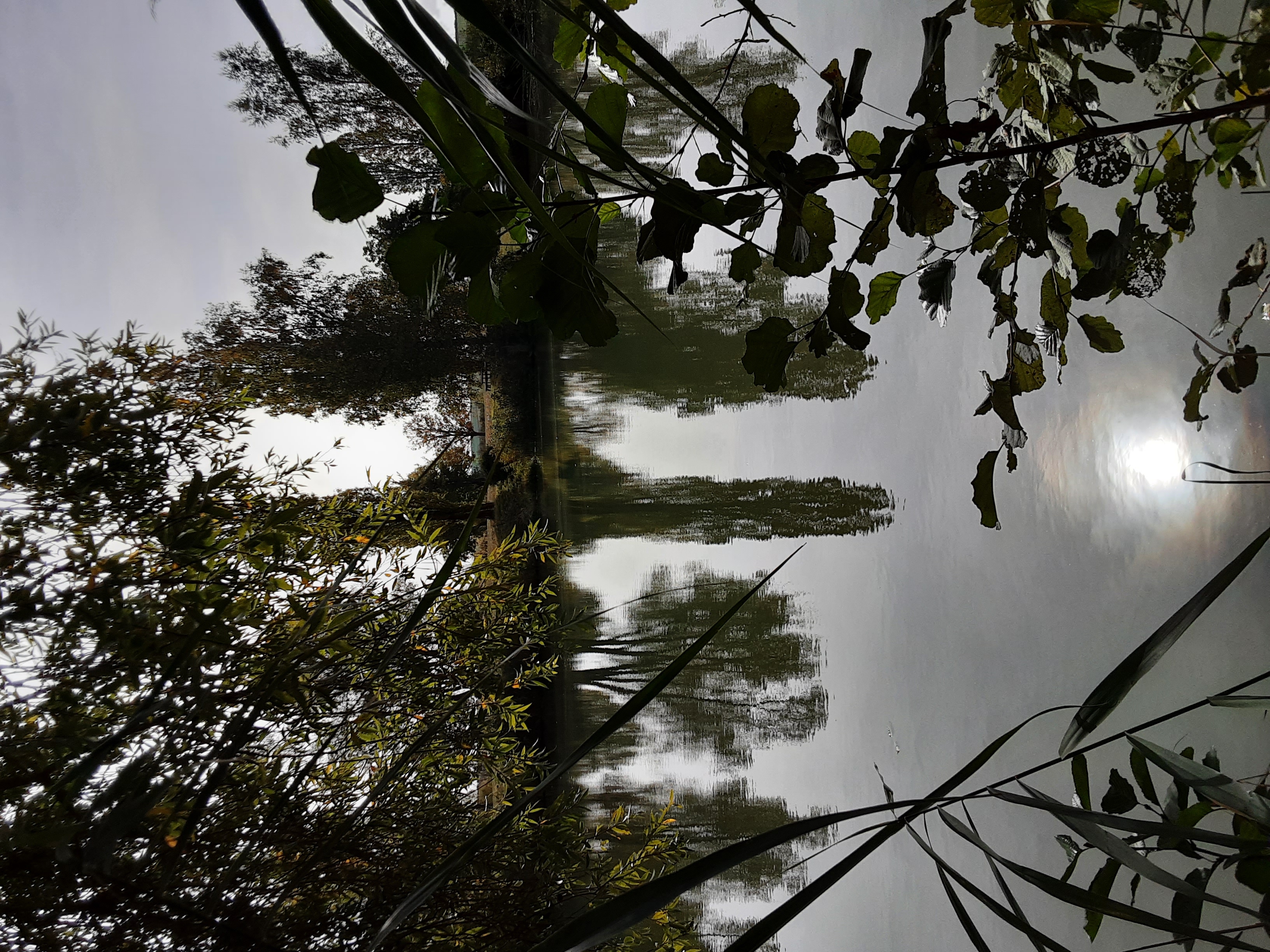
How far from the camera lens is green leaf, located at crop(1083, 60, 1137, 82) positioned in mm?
491

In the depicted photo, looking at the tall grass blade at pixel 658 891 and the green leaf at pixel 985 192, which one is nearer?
the tall grass blade at pixel 658 891

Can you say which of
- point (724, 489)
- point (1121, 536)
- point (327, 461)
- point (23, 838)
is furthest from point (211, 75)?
point (1121, 536)

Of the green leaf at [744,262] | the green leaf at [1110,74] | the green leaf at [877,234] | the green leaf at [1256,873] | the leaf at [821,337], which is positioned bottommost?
the green leaf at [1256,873]

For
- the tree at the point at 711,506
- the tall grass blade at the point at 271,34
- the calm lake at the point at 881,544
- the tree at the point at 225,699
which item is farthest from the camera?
the tree at the point at 711,506

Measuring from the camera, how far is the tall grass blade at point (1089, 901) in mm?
269

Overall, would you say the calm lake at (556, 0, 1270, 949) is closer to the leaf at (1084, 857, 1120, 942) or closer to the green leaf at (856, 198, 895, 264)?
the leaf at (1084, 857, 1120, 942)

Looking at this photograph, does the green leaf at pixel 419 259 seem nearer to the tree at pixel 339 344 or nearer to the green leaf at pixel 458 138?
the green leaf at pixel 458 138

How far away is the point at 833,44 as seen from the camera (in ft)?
5.33

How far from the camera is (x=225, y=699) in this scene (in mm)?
750

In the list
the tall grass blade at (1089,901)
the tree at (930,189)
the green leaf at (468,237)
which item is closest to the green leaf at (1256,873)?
the tall grass blade at (1089,901)

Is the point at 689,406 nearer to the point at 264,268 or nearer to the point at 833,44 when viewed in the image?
the point at 833,44

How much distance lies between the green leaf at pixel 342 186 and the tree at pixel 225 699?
0.21 meters

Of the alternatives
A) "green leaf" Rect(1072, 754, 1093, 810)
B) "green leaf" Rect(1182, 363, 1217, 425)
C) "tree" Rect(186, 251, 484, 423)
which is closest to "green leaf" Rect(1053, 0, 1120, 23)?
"green leaf" Rect(1182, 363, 1217, 425)

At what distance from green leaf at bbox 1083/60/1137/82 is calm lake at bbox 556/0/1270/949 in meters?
0.62
